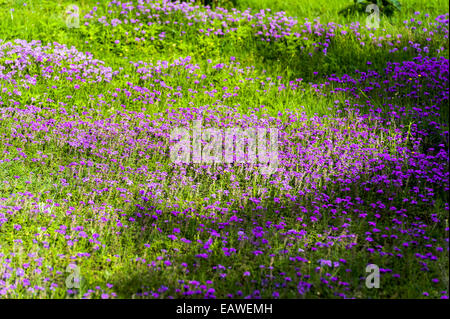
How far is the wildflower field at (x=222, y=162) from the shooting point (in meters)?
4.25

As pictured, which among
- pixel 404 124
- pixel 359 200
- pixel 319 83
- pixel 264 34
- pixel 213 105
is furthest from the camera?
pixel 264 34

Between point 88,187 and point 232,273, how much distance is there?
84.3 inches

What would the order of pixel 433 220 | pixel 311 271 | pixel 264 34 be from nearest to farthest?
pixel 311 271 < pixel 433 220 < pixel 264 34

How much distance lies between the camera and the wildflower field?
4.25 meters

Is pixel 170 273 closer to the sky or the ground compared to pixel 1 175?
closer to the ground

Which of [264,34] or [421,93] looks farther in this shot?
[264,34]

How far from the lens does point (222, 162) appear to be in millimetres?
6180

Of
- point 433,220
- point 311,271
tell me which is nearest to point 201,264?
point 311,271

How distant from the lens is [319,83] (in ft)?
28.0

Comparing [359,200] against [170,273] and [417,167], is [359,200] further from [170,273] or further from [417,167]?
[170,273]

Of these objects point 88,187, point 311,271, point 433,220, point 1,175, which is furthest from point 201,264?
point 1,175

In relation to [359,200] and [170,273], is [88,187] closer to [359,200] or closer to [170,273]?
[170,273]

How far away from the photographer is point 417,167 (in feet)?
19.4

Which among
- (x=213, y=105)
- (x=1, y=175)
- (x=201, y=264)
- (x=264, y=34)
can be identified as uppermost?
(x=264, y=34)
